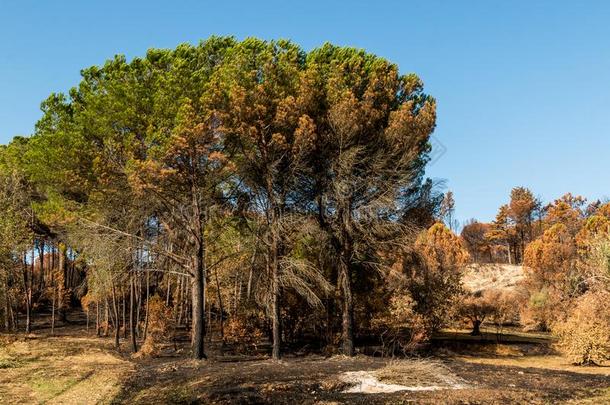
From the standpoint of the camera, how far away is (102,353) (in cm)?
2262

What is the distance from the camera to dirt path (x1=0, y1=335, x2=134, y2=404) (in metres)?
12.9

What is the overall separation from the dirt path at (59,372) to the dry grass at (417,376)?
7.09 meters

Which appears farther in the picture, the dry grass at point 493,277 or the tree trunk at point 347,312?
the dry grass at point 493,277

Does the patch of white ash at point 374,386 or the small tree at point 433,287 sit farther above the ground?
the small tree at point 433,287

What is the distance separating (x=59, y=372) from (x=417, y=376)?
11.4m

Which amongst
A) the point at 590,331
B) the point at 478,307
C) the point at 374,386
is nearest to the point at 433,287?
the point at 590,331

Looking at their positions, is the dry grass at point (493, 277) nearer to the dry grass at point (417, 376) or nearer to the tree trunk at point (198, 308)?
the tree trunk at point (198, 308)

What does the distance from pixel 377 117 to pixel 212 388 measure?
12.5 metres

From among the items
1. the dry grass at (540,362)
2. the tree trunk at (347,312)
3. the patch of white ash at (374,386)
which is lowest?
the dry grass at (540,362)

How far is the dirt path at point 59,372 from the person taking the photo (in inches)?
508

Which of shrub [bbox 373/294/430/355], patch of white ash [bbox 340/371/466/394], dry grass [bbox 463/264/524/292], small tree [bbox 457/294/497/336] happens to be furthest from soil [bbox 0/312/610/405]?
dry grass [bbox 463/264/524/292]

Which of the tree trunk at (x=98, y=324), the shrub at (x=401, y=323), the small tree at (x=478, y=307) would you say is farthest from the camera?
the small tree at (x=478, y=307)

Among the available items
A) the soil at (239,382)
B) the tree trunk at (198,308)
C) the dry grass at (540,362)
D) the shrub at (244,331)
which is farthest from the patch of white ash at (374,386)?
the shrub at (244,331)

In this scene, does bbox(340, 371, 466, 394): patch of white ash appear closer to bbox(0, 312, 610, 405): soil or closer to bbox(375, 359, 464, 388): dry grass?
bbox(375, 359, 464, 388): dry grass
